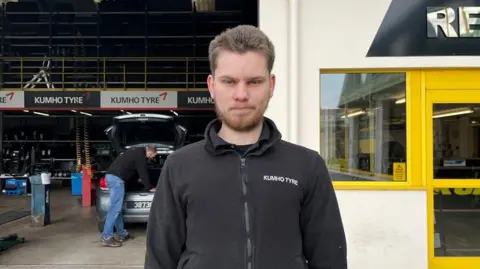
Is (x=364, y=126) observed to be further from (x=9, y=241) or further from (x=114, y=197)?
(x=9, y=241)

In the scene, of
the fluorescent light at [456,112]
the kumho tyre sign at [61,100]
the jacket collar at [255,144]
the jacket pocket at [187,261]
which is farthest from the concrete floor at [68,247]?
the kumho tyre sign at [61,100]

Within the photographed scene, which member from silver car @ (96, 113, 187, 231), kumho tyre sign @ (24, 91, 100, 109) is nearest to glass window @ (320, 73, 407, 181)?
silver car @ (96, 113, 187, 231)

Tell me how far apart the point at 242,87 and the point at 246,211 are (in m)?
0.48

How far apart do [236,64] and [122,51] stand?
2088cm

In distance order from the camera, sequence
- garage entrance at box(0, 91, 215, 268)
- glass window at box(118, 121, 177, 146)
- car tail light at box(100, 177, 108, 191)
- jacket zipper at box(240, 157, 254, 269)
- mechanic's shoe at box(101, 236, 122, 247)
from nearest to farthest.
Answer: jacket zipper at box(240, 157, 254, 269) < mechanic's shoe at box(101, 236, 122, 247) < garage entrance at box(0, 91, 215, 268) < car tail light at box(100, 177, 108, 191) < glass window at box(118, 121, 177, 146)

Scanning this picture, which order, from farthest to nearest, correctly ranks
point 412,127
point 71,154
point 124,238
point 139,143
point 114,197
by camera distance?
point 71,154 → point 139,143 → point 124,238 → point 114,197 → point 412,127

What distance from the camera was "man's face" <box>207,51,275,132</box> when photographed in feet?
5.63

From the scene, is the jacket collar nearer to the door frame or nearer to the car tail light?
the door frame

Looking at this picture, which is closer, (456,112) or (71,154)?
(456,112)

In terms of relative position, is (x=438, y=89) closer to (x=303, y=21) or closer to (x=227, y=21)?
(x=303, y=21)

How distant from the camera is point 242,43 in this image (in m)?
1.72

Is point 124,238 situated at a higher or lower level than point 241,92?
lower

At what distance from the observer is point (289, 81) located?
477cm

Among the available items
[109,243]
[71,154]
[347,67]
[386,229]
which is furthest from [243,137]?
[71,154]
